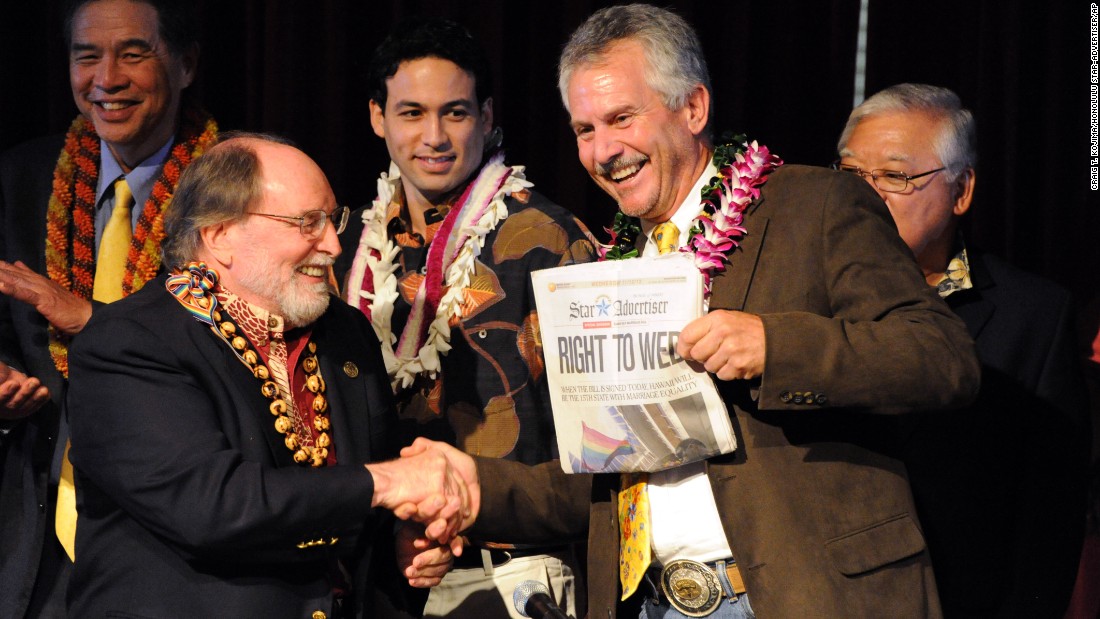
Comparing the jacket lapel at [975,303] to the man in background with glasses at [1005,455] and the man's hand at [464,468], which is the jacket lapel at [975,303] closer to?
the man in background with glasses at [1005,455]

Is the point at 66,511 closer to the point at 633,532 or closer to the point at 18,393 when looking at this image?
the point at 18,393

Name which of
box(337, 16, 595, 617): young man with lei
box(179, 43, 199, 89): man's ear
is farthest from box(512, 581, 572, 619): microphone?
box(179, 43, 199, 89): man's ear

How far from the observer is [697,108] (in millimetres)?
2582

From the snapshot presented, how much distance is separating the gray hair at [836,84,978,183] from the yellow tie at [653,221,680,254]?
105cm

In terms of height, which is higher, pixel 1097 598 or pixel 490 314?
pixel 490 314

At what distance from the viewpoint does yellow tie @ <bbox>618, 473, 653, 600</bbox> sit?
2.34 metres

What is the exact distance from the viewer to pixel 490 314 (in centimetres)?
321

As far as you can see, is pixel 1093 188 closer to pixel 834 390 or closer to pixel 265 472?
pixel 834 390

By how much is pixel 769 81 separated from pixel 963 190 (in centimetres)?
108

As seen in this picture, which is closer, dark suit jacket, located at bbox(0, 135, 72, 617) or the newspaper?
the newspaper

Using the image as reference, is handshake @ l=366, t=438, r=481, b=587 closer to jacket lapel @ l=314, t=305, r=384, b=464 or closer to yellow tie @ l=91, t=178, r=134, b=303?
→ jacket lapel @ l=314, t=305, r=384, b=464

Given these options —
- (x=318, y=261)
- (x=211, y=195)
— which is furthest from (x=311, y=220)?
(x=211, y=195)

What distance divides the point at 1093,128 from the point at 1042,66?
0.27 m

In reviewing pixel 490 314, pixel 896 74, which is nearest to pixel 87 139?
pixel 490 314
